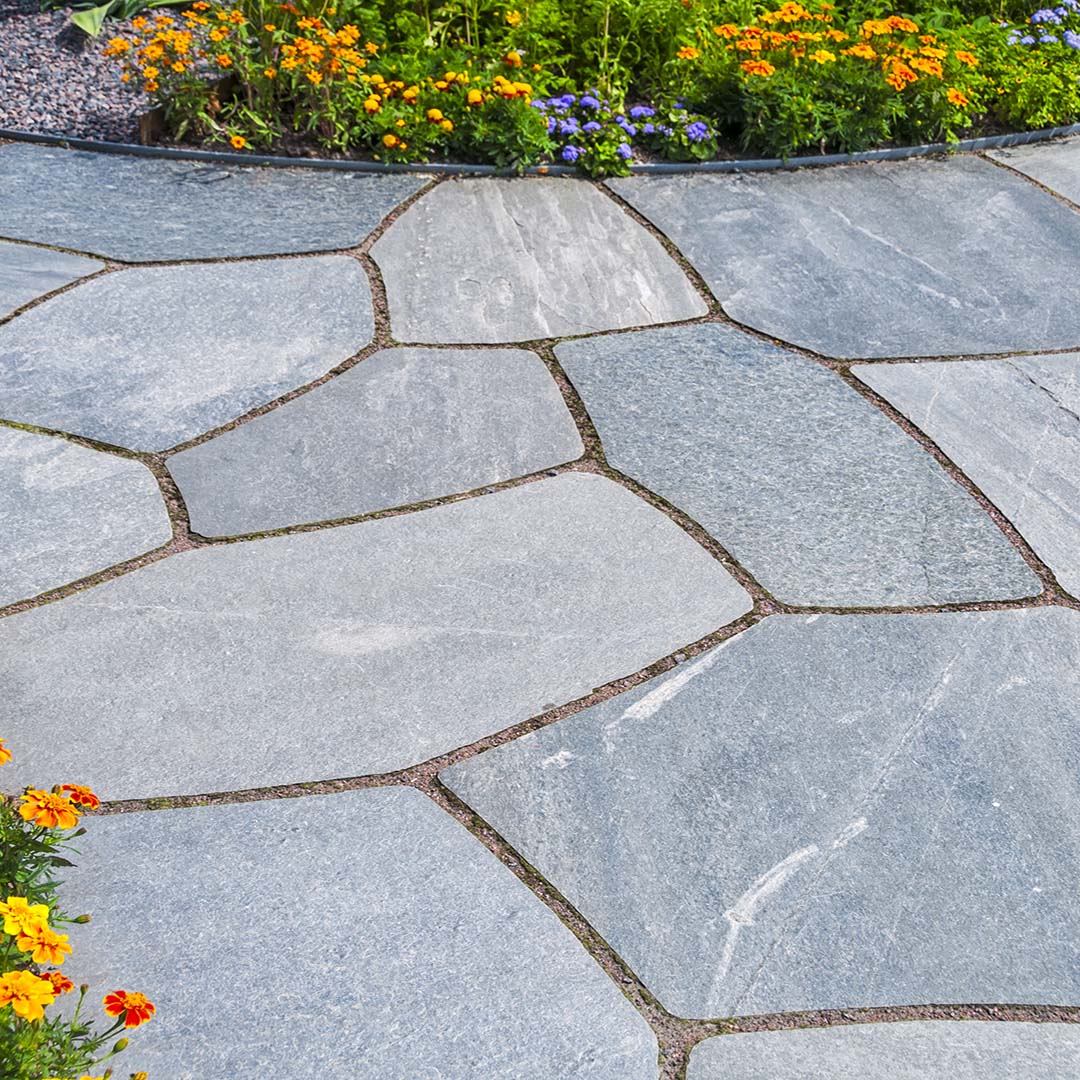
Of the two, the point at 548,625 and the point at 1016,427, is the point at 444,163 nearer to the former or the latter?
the point at 1016,427

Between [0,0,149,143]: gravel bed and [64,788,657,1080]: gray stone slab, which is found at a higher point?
[0,0,149,143]: gravel bed

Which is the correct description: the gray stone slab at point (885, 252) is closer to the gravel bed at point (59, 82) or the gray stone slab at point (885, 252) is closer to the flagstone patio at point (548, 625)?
the flagstone patio at point (548, 625)

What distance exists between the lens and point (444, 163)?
3381 mm

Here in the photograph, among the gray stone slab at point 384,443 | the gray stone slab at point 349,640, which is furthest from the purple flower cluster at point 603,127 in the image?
the gray stone slab at point 349,640

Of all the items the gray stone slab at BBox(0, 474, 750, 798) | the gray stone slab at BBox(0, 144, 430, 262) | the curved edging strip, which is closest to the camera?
the gray stone slab at BBox(0, 474, 750, 798)

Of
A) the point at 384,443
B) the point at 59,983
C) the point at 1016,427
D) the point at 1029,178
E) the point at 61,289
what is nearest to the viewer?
the point at 59,983

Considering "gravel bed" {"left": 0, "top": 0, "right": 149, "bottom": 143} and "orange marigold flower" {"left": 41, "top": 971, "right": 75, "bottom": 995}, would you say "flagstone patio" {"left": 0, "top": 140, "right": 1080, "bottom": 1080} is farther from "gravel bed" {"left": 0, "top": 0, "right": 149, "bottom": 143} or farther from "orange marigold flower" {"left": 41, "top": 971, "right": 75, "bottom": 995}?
"gravel bed" {"left": 0, "top": 0, "right": 149, "bottom": 143}

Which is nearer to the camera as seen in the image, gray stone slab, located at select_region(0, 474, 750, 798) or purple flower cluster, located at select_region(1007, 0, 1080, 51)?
gray stone slab, located at select_region(0, 474, 750, 798)

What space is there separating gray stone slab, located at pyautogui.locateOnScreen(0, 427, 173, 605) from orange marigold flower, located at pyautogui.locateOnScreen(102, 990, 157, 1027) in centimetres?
91

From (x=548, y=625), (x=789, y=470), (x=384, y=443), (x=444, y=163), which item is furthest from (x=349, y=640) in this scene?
(x=444, y=163)

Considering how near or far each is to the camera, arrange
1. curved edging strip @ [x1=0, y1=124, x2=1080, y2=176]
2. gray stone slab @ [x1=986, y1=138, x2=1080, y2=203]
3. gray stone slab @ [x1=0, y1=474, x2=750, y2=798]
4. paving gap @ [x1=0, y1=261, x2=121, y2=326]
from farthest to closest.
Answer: gray stone slab @ [x1=986, y1=138, x2=1080, y2=203] < curved edging strip @ [x1=0, y1=124, x2=1080, y2=176] < paving gap @ [x1=0, y1=261, x2=121, y2=326] < gray stone slab @ [x1=0, y1=474, x2=750, y2=798]

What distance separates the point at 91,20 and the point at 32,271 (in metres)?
1.54

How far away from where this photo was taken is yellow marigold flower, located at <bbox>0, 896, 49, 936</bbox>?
4.11 ft

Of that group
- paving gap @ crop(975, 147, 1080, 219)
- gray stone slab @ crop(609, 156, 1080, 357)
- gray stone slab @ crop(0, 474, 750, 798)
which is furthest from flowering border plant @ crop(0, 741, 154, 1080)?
paving gap @ crop(975, 147, 1080, 219)
